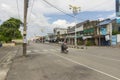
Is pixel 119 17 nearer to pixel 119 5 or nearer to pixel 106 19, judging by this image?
pixel 119 5

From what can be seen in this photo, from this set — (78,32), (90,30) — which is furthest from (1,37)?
(90,30)

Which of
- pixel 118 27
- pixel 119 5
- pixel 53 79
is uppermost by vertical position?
pixel 119 5

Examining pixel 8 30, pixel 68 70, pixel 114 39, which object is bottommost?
Result: pixel 68 70

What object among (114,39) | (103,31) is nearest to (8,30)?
(103,31)

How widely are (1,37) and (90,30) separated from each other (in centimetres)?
4149

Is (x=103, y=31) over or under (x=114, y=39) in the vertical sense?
over

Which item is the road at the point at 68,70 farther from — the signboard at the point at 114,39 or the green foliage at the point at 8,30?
the green foliage at the point at 8,30

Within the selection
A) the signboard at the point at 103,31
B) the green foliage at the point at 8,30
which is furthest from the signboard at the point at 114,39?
the green foliage at the point at 8,30

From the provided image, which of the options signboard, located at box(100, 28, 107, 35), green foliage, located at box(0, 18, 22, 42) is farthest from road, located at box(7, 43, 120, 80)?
green foliage, located at box(0, 18, 22, 42)

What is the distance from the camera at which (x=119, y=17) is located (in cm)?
6050

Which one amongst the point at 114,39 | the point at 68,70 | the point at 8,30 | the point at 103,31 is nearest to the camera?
the point at 68,70

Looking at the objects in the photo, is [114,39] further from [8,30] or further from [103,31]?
[8,30]

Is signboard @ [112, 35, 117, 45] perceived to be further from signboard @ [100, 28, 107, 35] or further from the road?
the road

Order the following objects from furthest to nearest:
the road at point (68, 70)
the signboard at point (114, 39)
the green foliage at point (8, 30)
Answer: the green foliage at point (8, 30) < the signboard at point (114, 39) < the road at point (68, 70)
